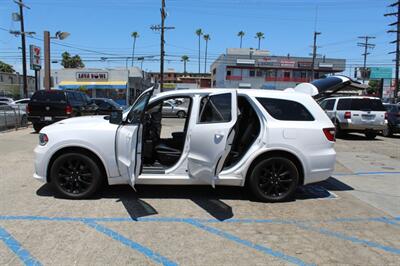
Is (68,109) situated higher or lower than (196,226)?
higher

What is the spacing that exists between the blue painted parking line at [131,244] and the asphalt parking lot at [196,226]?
1 centimetres

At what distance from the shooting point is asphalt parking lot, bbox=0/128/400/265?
3643mm

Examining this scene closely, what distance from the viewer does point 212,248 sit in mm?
3828

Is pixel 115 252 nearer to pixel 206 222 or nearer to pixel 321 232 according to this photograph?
pixel 206 222

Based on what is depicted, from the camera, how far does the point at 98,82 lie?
44.2m

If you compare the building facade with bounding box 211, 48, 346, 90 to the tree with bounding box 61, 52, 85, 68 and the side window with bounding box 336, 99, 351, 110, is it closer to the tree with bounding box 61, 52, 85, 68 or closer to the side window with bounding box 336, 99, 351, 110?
the tree with bounding box 61, 52, 85, 68

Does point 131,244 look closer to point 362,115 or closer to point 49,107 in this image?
point 49,107

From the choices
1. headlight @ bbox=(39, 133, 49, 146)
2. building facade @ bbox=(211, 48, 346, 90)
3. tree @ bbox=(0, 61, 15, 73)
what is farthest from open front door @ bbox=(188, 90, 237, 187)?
tree @ bbox=(0, 61, 15, 73)

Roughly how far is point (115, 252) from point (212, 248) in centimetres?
106

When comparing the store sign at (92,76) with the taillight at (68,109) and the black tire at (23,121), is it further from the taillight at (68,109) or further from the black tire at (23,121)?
the taillight at (68,109)

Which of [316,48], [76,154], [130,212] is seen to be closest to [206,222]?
[130,212]

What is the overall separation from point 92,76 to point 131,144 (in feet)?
138

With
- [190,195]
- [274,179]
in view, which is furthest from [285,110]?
[190,195]

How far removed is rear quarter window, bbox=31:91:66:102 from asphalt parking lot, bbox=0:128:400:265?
7.89 metres
